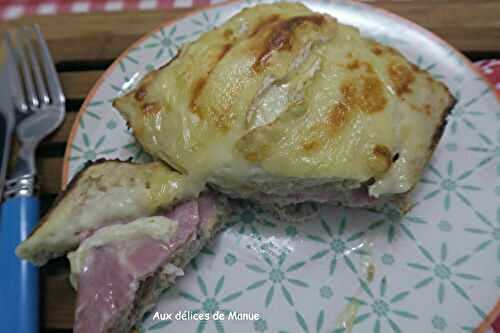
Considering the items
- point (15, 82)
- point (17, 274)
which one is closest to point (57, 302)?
point (17, 274)

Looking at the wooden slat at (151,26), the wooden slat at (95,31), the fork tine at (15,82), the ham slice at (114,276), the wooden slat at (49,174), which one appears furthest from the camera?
the wooden slat at (95,31)

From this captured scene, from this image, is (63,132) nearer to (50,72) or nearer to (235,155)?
(50,72)

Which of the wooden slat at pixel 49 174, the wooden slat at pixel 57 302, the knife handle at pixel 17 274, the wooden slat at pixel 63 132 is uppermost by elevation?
the wooden slat at pixel 63 132

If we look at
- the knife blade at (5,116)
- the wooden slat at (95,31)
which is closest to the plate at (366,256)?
Result: the knife blade at (5,116)

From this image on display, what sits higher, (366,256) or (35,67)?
(35,67)

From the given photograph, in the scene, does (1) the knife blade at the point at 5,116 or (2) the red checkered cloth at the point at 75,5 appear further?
(2) the red checkered cloth at the point at 75,5

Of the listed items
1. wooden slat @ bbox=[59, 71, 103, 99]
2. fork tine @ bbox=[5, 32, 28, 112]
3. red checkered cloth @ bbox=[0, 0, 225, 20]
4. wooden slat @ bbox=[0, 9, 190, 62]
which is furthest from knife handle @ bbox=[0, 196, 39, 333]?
red checkered cloth @ bbox=[0, 0, 225, 20]

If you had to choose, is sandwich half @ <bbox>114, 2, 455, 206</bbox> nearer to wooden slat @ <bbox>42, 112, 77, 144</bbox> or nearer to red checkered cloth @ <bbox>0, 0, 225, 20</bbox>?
wooden slat @ <bbox>42, 112, 77, 144</bbox>

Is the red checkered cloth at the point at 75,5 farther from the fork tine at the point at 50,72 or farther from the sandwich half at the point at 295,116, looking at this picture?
the sandwich half at the point at 295,116
